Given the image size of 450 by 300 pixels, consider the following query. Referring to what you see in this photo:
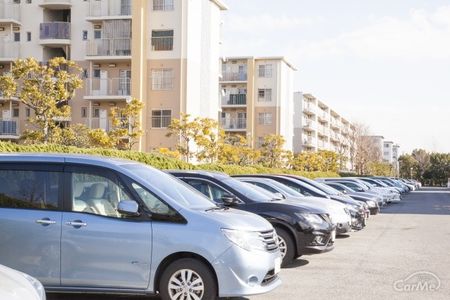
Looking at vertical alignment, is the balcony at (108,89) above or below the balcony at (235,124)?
above

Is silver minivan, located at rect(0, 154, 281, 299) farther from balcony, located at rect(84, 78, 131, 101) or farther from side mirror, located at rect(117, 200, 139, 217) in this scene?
balcony, located at rect(84, 78, 131, 101)

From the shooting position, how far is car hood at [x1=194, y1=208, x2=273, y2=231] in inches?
286

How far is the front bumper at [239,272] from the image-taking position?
7.08m

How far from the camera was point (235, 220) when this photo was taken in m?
7.44

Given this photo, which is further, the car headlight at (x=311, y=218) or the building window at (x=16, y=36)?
the building window at (x=16, y=36)

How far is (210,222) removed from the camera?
7211 mm

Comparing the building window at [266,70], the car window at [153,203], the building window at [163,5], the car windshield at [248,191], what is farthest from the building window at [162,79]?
the car window at [153,203]

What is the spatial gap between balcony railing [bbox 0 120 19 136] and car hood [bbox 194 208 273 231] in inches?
1333

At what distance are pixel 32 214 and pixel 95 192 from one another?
2.50 ft

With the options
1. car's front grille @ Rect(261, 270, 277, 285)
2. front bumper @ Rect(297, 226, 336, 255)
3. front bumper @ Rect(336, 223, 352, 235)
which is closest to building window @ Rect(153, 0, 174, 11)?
front bumper @ Rect(336, 223, 352, 235)

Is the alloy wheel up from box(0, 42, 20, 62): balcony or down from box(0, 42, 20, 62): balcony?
down

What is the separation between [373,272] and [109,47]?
31.7 m

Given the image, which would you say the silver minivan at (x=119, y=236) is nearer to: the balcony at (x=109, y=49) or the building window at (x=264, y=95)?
the balcony at (x=109, y=49)

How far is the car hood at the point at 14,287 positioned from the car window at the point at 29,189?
254 centimetres
